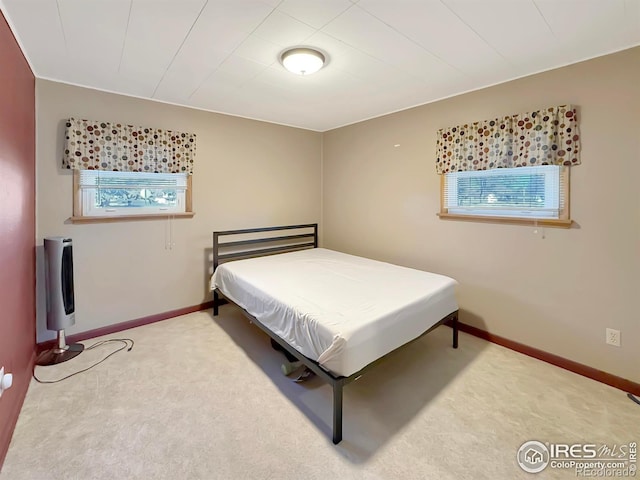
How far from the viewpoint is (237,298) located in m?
2.99

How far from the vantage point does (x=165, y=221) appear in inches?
132

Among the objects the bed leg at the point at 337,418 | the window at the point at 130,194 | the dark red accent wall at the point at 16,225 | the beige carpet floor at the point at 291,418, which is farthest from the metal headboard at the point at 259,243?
the bed leg at the point at 337,418

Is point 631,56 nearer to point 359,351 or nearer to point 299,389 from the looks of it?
point 359,351

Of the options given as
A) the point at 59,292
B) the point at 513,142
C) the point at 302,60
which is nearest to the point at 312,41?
the point at 302,60

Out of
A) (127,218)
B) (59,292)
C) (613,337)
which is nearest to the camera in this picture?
(613,337)

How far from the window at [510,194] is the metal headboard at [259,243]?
80.0 inches

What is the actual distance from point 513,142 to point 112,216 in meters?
3.79

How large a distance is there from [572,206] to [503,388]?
1504mm

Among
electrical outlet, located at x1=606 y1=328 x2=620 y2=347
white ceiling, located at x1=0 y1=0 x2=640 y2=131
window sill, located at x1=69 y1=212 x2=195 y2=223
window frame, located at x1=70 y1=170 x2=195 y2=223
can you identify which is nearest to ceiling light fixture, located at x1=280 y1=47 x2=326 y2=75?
white ceiling, located at x1=0 y1=0 x2=640 y2=131

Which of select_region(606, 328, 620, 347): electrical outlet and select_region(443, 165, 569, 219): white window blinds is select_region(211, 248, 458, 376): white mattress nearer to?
select_region(443, 165, 569, 219): white window blinds

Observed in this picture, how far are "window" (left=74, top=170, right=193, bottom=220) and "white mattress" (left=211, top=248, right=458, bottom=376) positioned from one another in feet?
3.09

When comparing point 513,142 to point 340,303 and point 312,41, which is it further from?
A: point 340,303

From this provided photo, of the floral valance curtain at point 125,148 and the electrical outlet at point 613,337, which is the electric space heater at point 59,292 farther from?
the electrical outlet at point 613,337

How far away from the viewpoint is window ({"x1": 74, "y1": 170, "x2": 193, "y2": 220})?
2891 millimetres
